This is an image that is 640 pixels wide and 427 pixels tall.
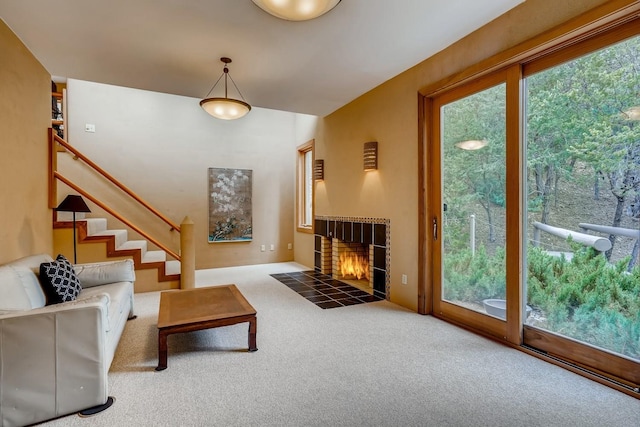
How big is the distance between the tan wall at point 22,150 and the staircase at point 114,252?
275 millimetres

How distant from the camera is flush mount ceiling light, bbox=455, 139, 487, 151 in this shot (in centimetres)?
301

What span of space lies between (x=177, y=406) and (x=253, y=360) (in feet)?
2.18

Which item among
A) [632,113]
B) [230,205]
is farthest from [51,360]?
[230,205]

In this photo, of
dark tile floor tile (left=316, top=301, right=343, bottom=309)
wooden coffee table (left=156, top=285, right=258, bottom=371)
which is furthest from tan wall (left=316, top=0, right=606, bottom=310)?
wooden coffee table (left=156, top=285, right=258, bottom=371)

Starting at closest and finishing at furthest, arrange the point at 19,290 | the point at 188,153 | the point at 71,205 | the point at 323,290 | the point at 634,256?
the point at 634,256 < the point at 19,290 < the point at 71,205 < the point at 323,290 < the point at 188,153

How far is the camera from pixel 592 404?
6.16ft

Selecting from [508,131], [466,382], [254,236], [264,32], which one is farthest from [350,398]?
[254,236]

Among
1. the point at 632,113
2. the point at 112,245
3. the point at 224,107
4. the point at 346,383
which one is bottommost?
the point at 346,383

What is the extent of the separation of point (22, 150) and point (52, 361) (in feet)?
8.03

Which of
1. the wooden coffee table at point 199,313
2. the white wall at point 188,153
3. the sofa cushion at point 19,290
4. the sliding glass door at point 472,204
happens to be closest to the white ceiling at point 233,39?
the sliding glass door at point 472,204

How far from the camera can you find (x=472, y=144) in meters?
3.10

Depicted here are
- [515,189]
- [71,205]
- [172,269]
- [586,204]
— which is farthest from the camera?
[172,269]

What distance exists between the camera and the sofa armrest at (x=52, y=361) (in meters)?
1.67

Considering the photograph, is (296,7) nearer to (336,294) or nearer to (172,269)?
(336,294)
